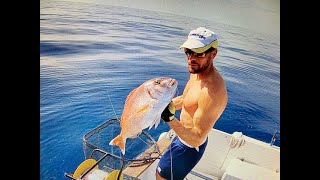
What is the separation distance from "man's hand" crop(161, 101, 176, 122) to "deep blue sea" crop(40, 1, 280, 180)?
7 centimetres

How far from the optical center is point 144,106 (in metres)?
2.36

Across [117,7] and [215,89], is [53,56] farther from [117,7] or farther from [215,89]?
[215,89]

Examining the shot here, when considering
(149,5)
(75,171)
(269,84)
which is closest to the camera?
(75,171)

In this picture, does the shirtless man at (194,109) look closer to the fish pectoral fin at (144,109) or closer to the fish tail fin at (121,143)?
the fish pectoral fin at (144,109)

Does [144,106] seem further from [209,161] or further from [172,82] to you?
[209,161]

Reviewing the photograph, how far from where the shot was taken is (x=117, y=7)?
8.34 ft

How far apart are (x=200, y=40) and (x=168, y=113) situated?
0.53 metres

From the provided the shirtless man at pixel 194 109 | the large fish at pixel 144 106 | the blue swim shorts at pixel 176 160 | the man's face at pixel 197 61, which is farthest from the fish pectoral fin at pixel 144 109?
the man's face at pixel 197 61

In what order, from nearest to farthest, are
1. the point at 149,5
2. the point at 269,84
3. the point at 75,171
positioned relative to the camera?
the point at 75,171 < the point at 149,5 < the point at 269,84

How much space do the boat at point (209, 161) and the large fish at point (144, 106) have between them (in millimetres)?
80

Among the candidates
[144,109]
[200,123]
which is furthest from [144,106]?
[200,123]

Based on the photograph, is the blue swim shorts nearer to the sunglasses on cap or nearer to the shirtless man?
the shirtless man
